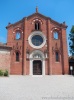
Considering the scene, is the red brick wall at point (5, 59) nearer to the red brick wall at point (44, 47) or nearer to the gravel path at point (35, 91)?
the red brick wall at point (44, 47)

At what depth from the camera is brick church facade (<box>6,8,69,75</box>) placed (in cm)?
3089

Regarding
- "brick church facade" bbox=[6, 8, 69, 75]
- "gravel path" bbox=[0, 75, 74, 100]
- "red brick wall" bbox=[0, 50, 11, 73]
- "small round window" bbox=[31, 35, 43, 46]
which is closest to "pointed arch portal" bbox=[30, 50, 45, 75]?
"brick church facade" bbox=[6, 8, 69, 75]

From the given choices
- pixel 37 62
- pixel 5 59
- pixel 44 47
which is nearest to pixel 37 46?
pixel 44 47

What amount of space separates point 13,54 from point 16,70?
2.92 metres

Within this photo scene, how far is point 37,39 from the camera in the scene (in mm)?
32719

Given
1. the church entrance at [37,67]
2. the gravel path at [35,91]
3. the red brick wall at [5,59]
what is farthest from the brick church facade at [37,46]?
the gravel path at [35,91]

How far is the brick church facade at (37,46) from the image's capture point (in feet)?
101

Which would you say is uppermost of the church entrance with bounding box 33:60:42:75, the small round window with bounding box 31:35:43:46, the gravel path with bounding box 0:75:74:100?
the small round window with bounding box 31:35:43:46

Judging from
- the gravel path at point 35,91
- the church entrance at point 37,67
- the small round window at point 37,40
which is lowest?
the gravel path at point 35,91

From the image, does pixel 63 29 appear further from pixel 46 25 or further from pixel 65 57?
pixel 65 57

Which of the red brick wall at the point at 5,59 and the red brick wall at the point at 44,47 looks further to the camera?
the red brick wall at the point at 44,47

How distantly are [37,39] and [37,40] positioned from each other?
0.70 ft

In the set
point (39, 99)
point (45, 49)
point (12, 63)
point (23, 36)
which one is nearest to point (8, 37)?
point (23, 36)

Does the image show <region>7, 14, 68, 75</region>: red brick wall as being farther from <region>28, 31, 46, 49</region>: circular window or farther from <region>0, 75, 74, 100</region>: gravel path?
<region>0, 75, 74, 100</region>: gravel path
